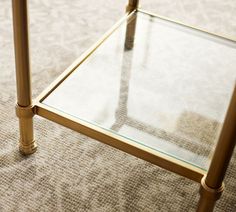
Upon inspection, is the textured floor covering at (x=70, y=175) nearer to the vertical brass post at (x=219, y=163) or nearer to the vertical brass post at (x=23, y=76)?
the vertical brass post at (x=23, y=76)

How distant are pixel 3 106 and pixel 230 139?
2.29 feet

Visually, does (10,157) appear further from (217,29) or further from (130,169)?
(217,29)

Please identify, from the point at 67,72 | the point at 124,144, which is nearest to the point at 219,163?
the point at 124,144

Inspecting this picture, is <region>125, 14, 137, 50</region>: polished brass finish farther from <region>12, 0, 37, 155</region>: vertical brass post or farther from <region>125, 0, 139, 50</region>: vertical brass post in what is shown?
<region>12, 0, 37, 155</region>: vertical brass post

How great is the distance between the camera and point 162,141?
1.08 m

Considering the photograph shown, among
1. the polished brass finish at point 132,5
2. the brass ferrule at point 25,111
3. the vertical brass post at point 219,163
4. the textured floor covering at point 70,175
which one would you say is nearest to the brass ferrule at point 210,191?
the vertical brass post at point 219,163

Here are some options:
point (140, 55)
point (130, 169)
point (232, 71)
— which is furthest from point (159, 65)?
point (130, 169)

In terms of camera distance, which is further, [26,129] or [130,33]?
[130,33]

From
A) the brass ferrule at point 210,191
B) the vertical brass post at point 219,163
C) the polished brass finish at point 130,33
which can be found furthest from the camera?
the polished brass finish at point 130,33

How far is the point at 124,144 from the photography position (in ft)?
3.41

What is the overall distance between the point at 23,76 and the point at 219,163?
46 cm

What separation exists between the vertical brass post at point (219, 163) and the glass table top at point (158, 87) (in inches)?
3.4

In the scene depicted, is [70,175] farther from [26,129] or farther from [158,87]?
[158,87]

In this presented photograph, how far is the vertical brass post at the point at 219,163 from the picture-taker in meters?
0.82
